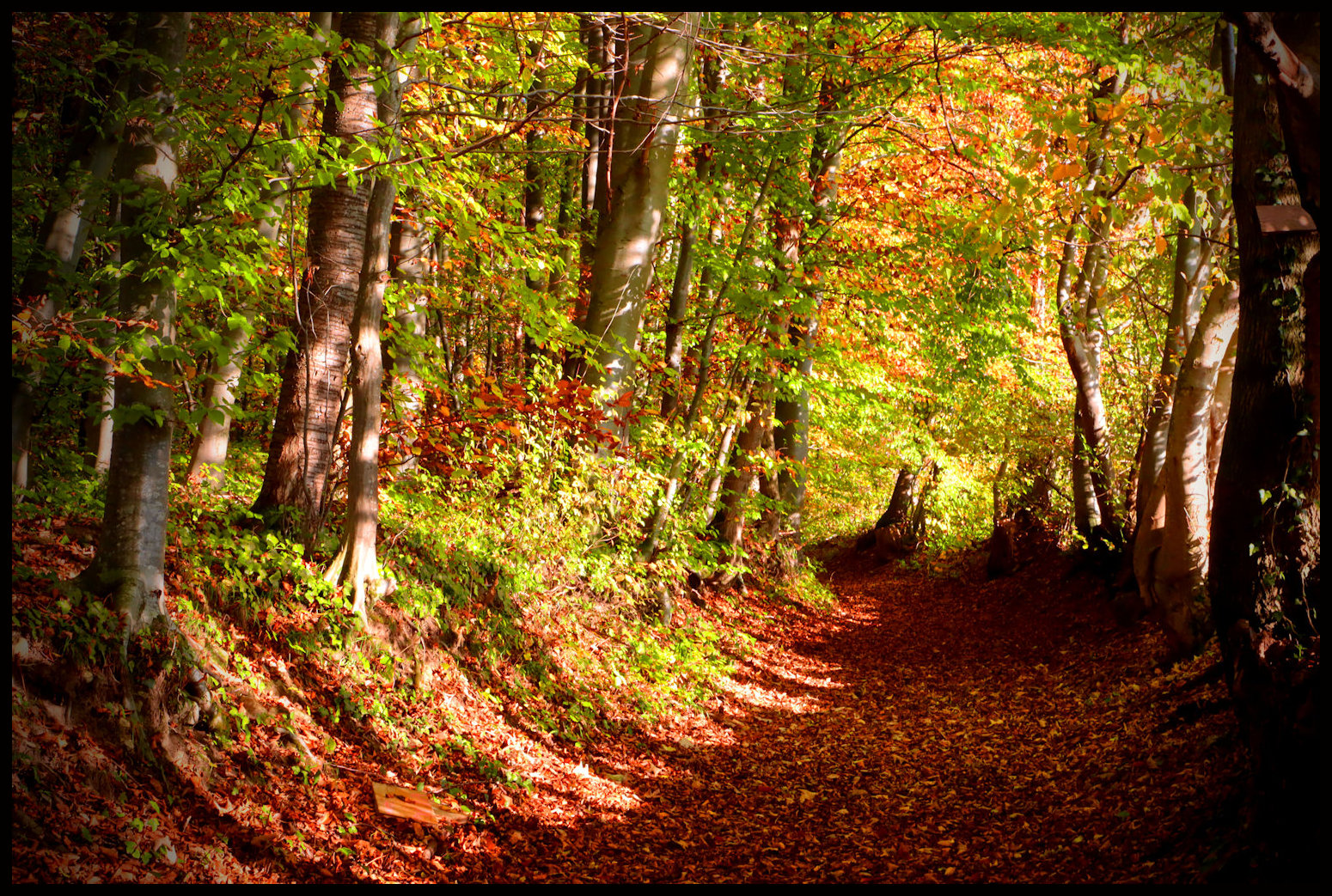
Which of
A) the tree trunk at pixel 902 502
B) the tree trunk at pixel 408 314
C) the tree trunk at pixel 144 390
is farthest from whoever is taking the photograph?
the tree trunk at pixel 902 502

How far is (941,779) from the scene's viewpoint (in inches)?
272

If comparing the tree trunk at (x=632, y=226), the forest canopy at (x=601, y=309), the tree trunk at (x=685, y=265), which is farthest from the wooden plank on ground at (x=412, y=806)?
the tree trunk at (x=685, y=265)

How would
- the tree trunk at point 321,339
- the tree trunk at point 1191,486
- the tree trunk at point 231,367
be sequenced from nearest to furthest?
the tree trunk at point 231,367, the tree trunk at point 321,339, the tree trunk at point 1191,486

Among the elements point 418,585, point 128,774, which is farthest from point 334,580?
point 128,774

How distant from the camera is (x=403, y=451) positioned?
8.48 m

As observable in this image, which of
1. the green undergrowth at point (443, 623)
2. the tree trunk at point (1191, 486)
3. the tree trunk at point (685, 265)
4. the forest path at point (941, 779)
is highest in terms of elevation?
the tree trunk at point (685, 265)

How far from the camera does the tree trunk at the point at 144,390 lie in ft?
15.6

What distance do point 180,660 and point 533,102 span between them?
10.8 m

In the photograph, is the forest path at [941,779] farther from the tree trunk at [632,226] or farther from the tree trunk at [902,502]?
the tree trunk at [902,502]

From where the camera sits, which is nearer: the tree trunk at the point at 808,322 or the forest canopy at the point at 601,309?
the forest canopy at the point at 601,309

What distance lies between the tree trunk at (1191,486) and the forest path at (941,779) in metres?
0.53

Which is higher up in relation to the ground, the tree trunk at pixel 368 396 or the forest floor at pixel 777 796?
the tree trunk at pixel 368 396

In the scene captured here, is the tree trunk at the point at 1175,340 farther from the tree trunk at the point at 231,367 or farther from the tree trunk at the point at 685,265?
the tree trunk at the point at 231,367

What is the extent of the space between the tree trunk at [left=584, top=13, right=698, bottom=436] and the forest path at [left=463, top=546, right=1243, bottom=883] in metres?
3.89
